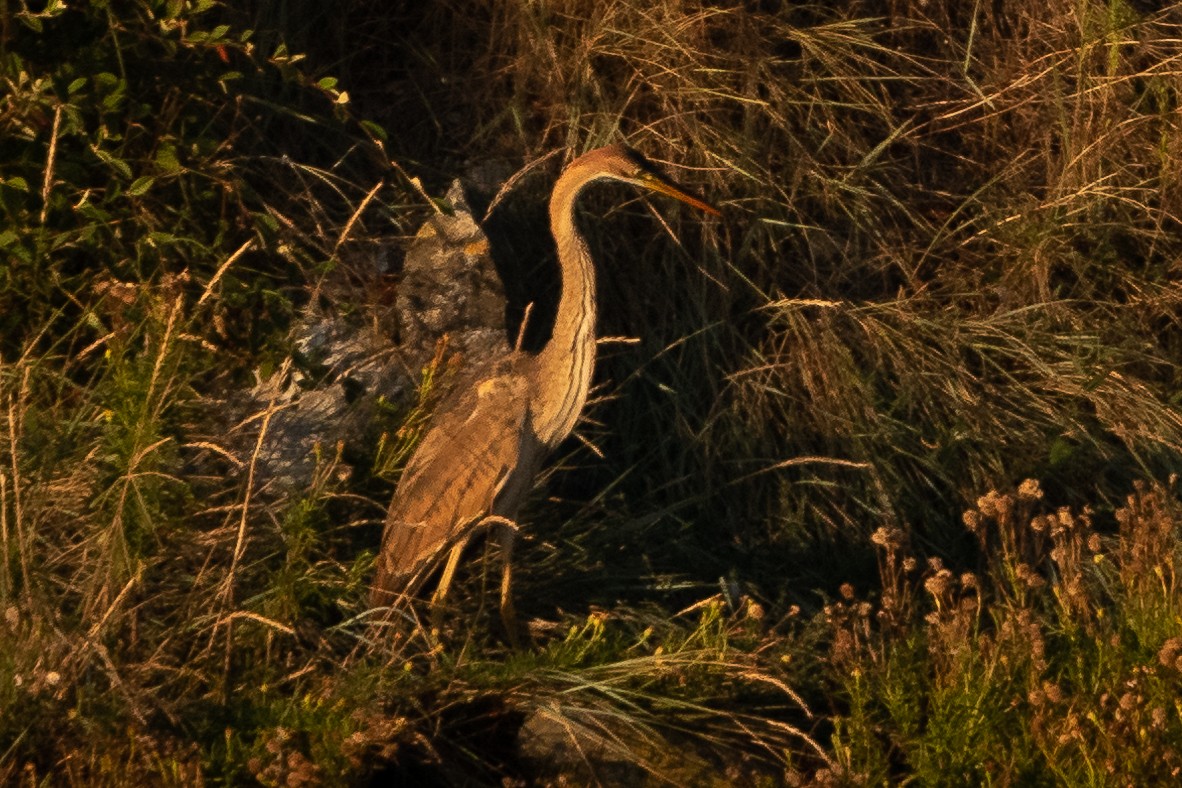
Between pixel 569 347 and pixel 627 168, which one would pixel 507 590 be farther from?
pixel 627 168

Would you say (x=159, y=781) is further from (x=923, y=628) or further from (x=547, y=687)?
(x=923, y=628)

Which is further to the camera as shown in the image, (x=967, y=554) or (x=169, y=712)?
(x=967, y=554)

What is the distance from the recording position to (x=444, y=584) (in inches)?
223

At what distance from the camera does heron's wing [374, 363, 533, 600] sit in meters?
5.64

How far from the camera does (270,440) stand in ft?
20.6

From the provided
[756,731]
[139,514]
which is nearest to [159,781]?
[139,514]

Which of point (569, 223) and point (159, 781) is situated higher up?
point (569, 223)

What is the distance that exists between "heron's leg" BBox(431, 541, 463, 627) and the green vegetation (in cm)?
14

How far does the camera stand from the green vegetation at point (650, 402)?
4.89 m

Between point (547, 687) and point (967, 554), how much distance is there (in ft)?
7.51

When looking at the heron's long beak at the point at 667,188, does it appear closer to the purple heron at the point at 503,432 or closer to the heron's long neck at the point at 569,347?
the purple heron at the point at 503,432

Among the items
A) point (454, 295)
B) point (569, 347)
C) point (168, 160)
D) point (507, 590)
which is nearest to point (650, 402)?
point (454, 295)

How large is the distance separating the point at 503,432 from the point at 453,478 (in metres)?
0.21

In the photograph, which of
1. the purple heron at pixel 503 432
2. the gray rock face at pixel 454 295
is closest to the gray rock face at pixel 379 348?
the gray rock face at pixel 454 295
